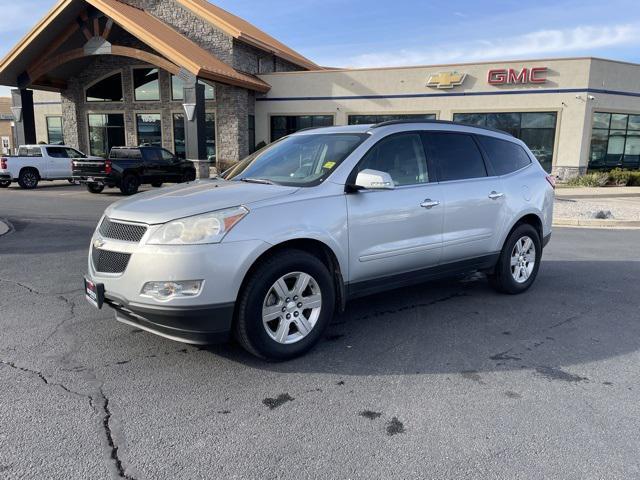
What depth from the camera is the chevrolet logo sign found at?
23266mm

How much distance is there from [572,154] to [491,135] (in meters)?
19.3

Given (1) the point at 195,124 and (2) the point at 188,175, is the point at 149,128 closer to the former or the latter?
(1) the point at 195,124

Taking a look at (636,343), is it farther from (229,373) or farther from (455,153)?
(229,373)

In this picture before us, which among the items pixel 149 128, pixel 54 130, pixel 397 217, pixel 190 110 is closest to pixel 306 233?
pixel 397 217

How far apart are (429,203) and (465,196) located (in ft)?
1.84

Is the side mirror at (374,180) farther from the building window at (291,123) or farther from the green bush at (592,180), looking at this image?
the building window at (291,123)

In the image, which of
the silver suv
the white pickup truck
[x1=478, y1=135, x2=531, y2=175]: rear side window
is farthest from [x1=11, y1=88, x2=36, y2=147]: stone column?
[x1=478, y1=135, x2=531, y2=175]: rear side window

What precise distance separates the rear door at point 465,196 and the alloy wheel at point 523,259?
502 mm

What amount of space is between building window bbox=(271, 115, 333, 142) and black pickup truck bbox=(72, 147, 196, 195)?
8.06 meters

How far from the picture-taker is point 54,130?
3147 cm

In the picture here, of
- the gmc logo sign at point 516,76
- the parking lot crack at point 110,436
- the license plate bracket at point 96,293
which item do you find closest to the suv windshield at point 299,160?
the license plate bracket at point 96,293

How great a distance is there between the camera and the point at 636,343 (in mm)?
4457

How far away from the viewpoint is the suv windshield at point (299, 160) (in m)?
4.38

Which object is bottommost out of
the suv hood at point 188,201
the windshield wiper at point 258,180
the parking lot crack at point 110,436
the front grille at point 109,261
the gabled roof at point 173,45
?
the parking lot crack at point 110,436
